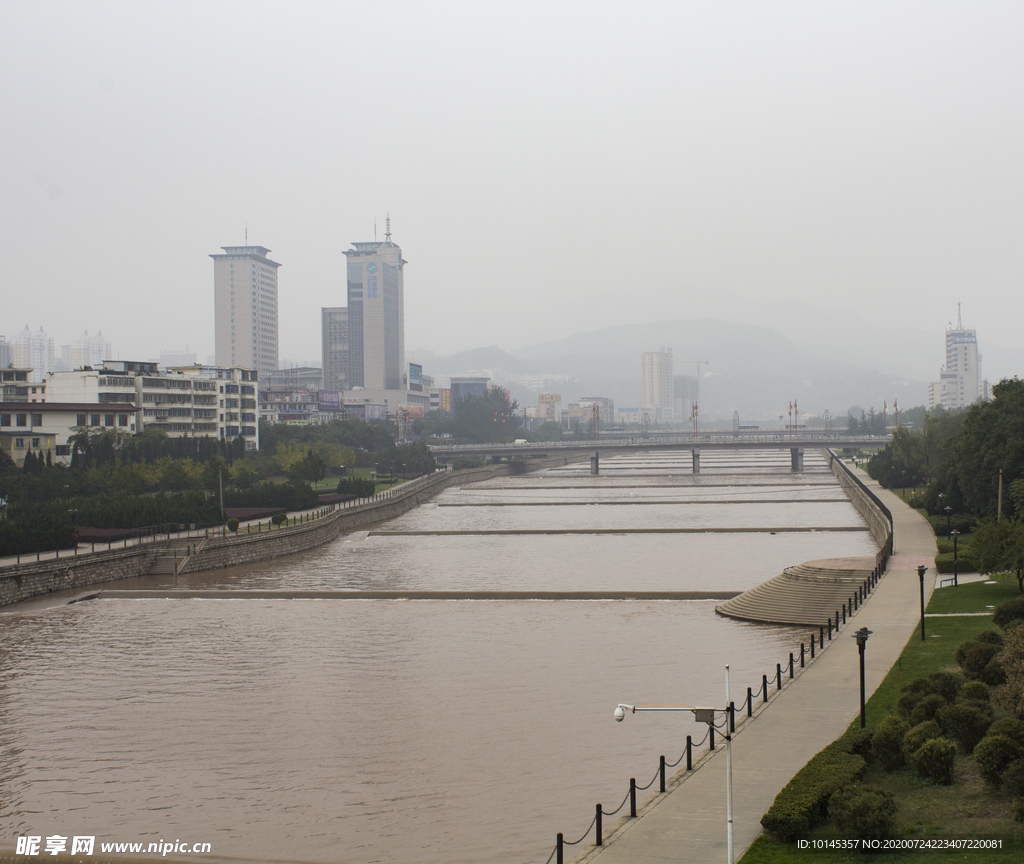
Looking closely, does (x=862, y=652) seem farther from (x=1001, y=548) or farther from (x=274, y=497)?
(x=274, y=497)

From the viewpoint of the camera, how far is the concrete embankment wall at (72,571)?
42938 millimetres

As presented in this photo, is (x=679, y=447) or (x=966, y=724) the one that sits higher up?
(x=679, y=447)

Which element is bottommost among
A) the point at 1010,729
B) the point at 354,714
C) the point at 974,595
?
the point at 354,714

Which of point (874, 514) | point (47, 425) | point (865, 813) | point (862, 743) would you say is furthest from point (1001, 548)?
point (47, 425)

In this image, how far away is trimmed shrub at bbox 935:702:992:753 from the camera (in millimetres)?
17281

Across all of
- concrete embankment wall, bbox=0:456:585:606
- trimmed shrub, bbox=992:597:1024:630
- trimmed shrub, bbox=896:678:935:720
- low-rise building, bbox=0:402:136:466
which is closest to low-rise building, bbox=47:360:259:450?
low-rise building, bbox=0:402:136:466

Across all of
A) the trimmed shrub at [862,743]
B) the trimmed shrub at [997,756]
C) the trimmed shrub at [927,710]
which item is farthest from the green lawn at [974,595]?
the trimmed shrub at [997,756]

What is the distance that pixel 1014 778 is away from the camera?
1483 centimetres

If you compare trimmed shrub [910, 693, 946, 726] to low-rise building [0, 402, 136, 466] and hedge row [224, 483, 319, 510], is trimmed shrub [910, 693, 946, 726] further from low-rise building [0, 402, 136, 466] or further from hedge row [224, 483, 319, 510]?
low-rise building [0, 402, 136, 466]

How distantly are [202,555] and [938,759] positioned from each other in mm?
44355

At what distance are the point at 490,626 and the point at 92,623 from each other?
51.6 feet

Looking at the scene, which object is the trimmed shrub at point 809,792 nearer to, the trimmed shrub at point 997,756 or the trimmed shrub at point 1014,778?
the trimmed shrub at point 997,756

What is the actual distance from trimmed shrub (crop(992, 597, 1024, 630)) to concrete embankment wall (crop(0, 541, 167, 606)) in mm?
37169

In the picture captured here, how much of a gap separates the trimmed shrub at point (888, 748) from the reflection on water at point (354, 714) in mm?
4793
